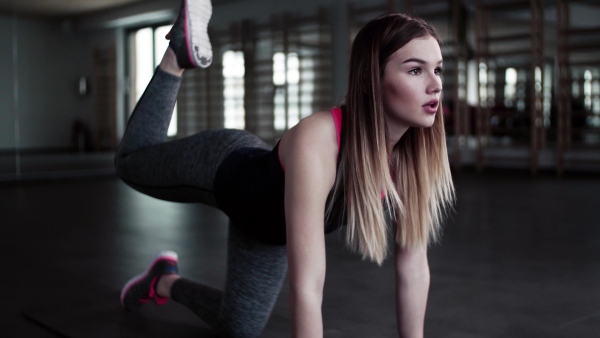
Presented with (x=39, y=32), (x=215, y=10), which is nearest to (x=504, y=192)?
(x=39, y=32)

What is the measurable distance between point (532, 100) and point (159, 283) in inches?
210

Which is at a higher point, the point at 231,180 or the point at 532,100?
the point at 532,100

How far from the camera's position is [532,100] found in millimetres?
6414

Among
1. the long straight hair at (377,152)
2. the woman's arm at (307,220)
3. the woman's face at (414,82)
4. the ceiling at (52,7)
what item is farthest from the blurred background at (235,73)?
the woman's arm at (307,220)

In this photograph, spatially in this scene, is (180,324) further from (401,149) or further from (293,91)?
(293,91)

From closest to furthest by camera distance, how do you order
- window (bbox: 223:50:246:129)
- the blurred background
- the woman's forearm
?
the woman's forearm → the blurred background → window (bbox: 223:50:246:129)

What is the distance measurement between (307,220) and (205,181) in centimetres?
47

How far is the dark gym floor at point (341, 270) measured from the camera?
1804mm

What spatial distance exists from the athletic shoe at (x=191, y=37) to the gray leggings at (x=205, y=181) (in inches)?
3.0

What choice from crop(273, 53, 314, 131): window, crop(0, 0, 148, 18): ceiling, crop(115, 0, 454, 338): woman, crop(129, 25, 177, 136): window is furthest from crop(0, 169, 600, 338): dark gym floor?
crop(273, 53, 314, 131): window

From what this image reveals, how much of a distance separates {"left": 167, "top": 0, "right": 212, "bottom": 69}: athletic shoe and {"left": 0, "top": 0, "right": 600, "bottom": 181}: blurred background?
2.95 meters

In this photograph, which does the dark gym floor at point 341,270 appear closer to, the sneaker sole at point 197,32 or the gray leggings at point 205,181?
the gray leggings at point 205,181

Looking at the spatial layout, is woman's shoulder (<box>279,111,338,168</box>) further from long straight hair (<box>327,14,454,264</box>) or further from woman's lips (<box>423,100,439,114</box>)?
woman's lips (<box>423,100,439,114</box>)

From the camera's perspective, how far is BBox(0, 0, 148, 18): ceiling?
530cm
